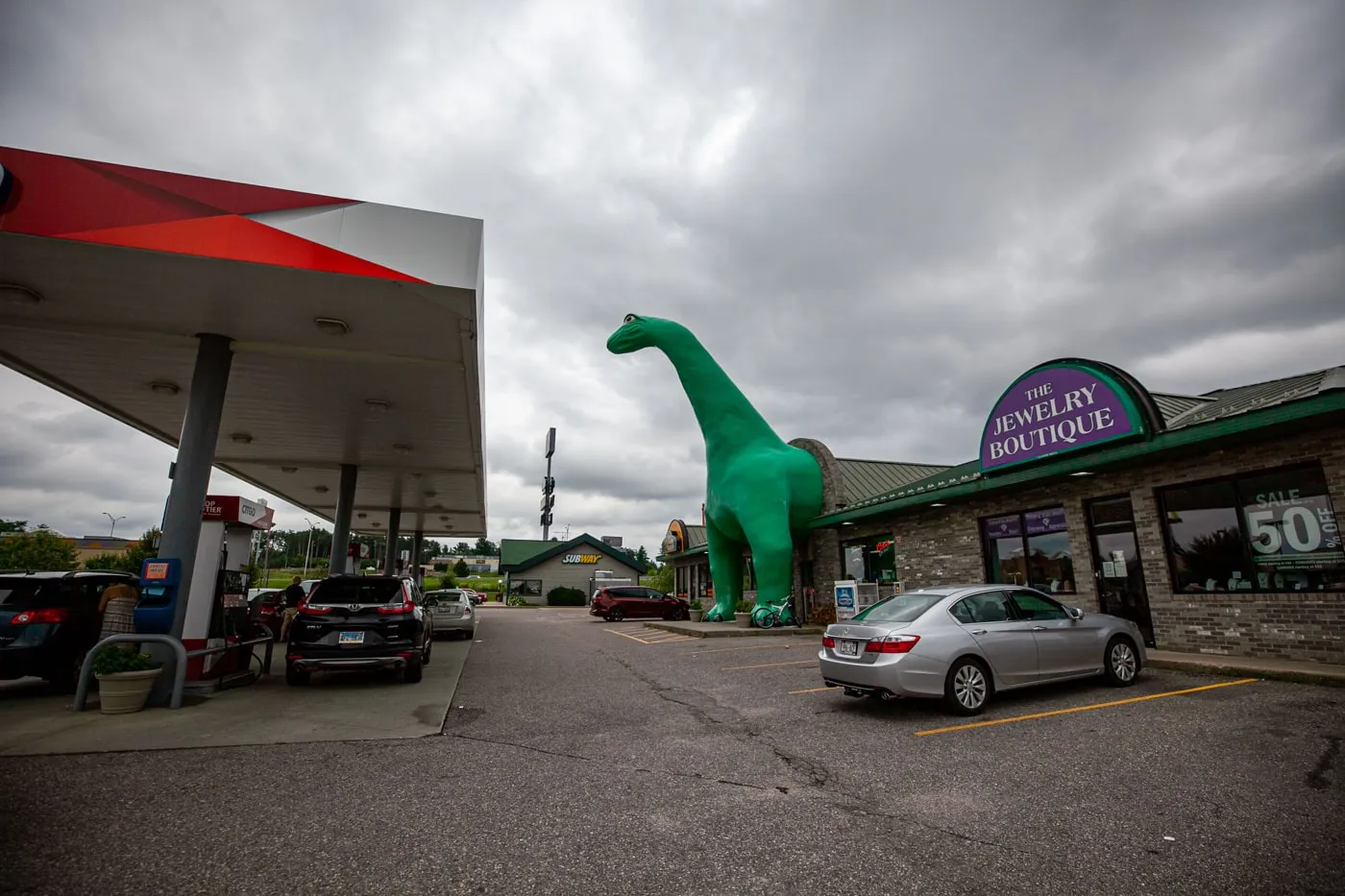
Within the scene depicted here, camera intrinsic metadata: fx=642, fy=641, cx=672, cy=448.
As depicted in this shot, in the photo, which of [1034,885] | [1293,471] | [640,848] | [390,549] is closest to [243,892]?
[640,848]

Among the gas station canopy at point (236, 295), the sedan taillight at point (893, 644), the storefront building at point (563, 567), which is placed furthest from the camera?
the storefront building at point (563, 567)

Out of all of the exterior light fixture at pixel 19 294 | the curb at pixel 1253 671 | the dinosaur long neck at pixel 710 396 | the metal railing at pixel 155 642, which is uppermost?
the dinosaur long neck at pixel 710 396

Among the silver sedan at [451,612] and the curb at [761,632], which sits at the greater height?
the silver sedan at [451,612]

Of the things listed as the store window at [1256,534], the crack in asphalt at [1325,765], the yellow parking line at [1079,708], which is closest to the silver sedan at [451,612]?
the yellow parking line at [1079,708]

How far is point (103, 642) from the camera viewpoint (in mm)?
7414

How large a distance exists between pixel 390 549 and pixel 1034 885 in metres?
→ 30.8

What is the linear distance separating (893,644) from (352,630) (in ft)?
22.9

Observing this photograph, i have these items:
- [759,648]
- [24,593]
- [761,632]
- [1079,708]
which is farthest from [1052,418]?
[24,593]

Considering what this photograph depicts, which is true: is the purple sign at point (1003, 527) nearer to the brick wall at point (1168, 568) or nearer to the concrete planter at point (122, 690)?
the brick wall at point (1168, 568)

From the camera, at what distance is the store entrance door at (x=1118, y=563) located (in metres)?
10.7

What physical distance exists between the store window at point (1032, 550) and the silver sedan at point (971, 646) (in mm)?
4224

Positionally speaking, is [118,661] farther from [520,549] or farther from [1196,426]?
[520,549]

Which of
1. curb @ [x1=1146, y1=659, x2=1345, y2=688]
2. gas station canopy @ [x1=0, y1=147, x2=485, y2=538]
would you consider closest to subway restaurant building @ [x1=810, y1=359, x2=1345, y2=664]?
curb @ [x1=1146, y1=659, x2=1345, y2=688]

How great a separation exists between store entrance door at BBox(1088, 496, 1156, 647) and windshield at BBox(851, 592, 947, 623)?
18.6 ft
